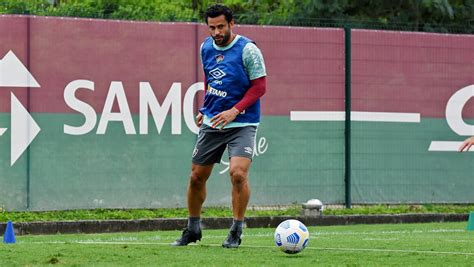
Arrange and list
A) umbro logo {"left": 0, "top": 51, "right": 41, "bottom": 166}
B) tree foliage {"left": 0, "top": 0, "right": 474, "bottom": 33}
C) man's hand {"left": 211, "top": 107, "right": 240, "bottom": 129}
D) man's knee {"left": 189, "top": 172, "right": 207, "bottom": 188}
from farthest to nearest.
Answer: tree foliage {"left": 0, "top": 0, "right": 474, "bottom": 33}
umbro logo {"left": 0, "top": 51, "right": 41, "bottom": 166}
man's knee {"left": 189, "top": 172, "right": 207, "bottom": 188}
man's hand {"left": 211, "top": 107, "right": 240, "bottom": 129}

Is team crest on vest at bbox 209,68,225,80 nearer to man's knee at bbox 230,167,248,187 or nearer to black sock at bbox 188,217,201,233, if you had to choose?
man's knee at bbox 230,167,248,187

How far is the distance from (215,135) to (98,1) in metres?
14.0

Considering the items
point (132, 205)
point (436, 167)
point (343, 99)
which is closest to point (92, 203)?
point (132, 205)

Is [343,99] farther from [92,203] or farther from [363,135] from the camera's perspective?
[92,203]

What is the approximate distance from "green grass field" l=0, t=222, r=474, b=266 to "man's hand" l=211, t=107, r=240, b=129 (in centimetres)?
110

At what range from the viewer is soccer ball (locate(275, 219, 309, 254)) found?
1011cm

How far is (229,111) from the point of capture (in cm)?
1099

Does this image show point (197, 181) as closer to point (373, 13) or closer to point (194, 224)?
point (194, 224)

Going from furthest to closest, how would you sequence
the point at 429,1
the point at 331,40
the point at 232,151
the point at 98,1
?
1. the point at 98,1
2. the point at 429,1
3. the point at 331,40
4. the point at 232,151

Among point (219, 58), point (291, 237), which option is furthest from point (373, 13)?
point (291, 237)

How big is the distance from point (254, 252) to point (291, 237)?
1.70ft

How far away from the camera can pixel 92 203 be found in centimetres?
1702

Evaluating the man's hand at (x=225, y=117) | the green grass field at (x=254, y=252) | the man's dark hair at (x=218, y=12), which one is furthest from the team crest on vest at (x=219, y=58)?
the green grass field at (x=254, y=252)

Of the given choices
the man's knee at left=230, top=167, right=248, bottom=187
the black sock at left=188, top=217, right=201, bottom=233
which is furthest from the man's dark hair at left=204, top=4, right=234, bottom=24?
the black sock at left=188, top=217, right=201, bottom=233
